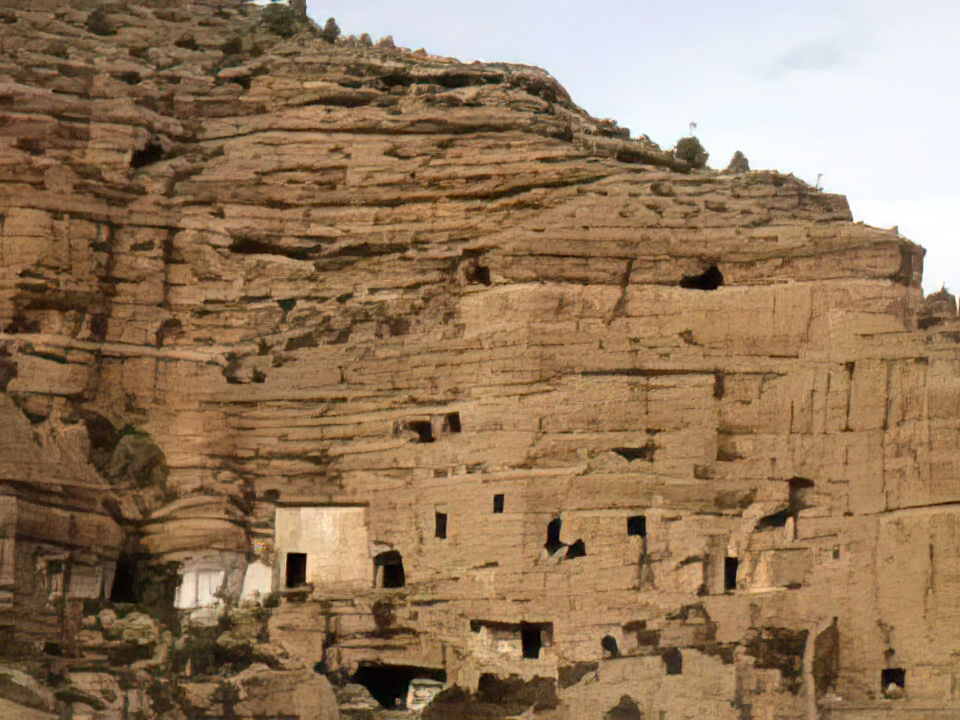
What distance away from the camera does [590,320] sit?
42.3 m

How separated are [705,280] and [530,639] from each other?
23.5ft

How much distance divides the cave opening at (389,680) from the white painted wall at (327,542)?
157 centimetres

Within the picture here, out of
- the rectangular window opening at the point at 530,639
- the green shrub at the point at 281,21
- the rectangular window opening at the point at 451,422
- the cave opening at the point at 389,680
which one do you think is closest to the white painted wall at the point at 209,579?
the cave opening at the point at 389,680

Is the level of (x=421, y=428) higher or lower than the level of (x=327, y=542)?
higher

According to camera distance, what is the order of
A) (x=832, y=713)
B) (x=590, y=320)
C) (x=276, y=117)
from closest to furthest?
(x=832, y=713) → (x=590, y=320) → (x=276, y=117)

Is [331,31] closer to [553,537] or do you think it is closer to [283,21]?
[283,21]

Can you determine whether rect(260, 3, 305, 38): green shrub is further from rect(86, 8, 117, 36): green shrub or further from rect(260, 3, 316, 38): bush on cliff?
rect(86, 8, 117, 36): green shrub

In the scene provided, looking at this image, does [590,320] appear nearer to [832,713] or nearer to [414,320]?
[414,320]

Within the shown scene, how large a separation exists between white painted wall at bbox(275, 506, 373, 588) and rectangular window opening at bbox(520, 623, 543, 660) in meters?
3.03

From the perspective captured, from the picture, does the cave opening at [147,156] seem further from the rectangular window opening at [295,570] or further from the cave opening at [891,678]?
the cave opening at [891,678]

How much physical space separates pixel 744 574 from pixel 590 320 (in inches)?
207

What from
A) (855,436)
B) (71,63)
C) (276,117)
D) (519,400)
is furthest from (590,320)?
(71,63)

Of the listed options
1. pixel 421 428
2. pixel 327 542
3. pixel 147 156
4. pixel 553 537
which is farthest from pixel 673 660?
pixel 147 156

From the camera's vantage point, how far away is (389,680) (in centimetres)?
4297
